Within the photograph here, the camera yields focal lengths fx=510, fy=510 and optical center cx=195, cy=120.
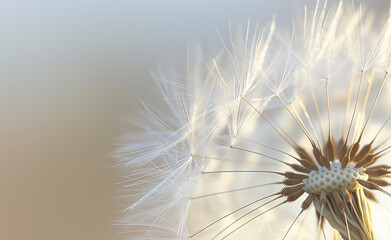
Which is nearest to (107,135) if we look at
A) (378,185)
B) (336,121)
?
(336,121)

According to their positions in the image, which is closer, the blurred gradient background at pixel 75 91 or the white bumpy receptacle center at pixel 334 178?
the white bumpy receptacle center at pixel 334 178

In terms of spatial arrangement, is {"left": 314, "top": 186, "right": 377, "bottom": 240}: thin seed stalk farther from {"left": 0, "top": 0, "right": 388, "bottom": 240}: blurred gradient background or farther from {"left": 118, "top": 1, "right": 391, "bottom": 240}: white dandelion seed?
{"left": 0, "top": 0, "right": 388, "bottom": 240}: blurred gradient background

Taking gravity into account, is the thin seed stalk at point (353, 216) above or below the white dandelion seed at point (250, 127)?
below

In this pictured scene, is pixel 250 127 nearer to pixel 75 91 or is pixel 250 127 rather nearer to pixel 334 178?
pixel 334 178

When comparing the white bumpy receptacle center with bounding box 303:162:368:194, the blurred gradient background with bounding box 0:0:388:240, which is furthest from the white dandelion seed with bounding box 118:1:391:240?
the blurred gradient background with bounding box 0:0:388:240

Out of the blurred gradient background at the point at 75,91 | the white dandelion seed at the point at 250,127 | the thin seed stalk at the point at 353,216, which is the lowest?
the thin seed stalk at the point at 353,216

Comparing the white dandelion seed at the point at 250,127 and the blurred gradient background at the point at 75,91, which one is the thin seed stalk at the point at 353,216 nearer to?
the white dandelion seed at the point at 250,127

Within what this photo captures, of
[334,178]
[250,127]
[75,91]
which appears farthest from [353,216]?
[75,91]

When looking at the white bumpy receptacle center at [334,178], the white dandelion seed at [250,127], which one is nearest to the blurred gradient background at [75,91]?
the white dandelion seed at [250,127]
